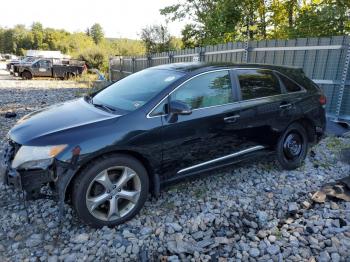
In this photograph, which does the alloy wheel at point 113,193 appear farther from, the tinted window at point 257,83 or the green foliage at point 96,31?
the green foliage at point 96,31

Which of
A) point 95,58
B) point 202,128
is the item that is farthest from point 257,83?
point 95,58

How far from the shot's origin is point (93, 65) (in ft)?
99.5

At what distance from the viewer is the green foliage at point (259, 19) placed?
39.1 feet

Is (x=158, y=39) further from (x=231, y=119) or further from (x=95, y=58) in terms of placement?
(x=231, y=119)

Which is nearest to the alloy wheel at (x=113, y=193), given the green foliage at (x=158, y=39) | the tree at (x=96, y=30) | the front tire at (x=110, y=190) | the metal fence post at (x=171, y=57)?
the front tire at (x=110, y=190)

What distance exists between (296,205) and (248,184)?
2.35 feet

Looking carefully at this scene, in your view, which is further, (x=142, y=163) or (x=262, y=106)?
(x=262, y=106)

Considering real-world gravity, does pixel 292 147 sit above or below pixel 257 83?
below

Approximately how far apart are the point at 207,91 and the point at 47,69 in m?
20.7

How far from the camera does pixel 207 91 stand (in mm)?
3486

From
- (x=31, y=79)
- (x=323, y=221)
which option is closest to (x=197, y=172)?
(x=323, y=221)

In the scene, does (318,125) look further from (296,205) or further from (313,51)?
(313,51)

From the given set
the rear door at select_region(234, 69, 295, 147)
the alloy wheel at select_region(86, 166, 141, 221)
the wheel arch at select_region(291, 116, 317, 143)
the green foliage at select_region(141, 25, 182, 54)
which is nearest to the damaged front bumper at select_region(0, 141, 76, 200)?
the alloy wheel at select_region(86, 166, 141, 221)

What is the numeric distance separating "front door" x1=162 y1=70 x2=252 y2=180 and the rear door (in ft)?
0.61
